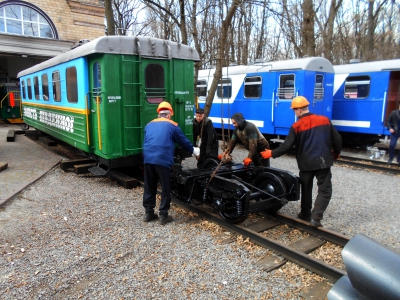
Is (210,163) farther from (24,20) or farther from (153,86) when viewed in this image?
(24,20)

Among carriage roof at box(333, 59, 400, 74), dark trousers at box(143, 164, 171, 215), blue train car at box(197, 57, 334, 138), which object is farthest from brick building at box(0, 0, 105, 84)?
dark trousers at box(143, 164, 171, 215)

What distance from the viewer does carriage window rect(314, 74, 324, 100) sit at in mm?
11422

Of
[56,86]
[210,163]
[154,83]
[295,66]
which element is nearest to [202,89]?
[295,66]

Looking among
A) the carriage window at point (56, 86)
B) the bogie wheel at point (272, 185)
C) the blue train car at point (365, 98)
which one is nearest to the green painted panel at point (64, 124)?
the carriage window at point (56, 86)

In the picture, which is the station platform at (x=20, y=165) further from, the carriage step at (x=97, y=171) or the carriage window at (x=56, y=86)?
the carriage window at (x=56, y=86)

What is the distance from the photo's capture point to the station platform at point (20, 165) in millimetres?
6746

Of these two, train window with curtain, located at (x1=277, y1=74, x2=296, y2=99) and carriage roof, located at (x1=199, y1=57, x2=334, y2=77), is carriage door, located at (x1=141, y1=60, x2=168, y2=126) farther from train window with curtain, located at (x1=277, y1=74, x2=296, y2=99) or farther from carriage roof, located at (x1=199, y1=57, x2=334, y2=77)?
carriage roof, located at (x1=199, y1=57, x2=334, y2=77)

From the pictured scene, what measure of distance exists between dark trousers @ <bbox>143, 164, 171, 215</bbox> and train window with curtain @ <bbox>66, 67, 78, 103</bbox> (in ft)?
11.4

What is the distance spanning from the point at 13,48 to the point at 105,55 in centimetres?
1653

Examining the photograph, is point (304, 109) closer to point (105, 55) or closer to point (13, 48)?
point (105, 55)

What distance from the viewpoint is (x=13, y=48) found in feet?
64.6

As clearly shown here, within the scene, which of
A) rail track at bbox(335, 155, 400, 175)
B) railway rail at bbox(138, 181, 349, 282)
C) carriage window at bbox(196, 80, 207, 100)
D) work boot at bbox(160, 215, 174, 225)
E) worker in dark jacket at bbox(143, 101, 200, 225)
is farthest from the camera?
carriage window at bbox(196, 80, 207, 100)

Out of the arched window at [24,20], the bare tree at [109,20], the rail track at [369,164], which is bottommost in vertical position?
the rail track at [369,164]

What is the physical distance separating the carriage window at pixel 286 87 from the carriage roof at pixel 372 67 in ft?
8.66
